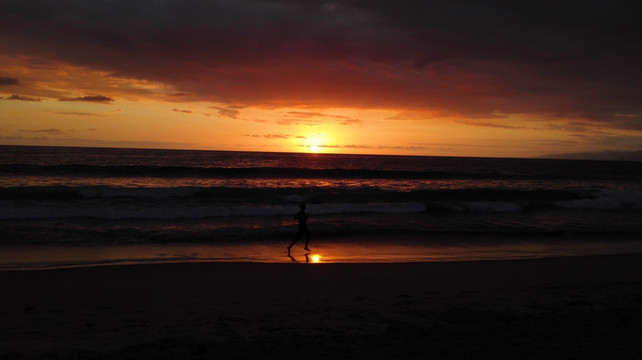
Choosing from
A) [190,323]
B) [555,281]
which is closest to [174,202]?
[190,323]

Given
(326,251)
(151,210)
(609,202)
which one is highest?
(609,202)

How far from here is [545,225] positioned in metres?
16.8

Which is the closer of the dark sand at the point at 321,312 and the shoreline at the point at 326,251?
the dark sand at the point at 321,312

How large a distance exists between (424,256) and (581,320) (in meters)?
5.42

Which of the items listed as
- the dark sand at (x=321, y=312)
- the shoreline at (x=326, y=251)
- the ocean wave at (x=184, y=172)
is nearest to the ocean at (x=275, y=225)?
the shoreline at (x=326, y=251)

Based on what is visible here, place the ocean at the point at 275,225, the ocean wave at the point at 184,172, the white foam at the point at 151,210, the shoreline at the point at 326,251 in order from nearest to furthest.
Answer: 1. the shoreline at the point at 326,251
2. the ocean at the point at 275,225
3. the white foam at the point at 151,210
4. the ocean wave at the point at 184,172

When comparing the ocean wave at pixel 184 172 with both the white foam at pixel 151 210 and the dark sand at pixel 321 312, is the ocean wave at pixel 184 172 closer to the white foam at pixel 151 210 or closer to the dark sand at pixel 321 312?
the white foam at pixel 151 210

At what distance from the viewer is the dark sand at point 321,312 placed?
4598 millimetres

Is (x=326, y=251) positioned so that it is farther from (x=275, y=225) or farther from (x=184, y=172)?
(x=184, y=172)

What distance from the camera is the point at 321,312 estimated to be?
6.05m

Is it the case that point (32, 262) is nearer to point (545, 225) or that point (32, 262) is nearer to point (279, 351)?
point (279, 351)

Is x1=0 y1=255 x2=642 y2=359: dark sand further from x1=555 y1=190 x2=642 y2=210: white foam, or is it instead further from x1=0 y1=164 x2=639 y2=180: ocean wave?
x1=0 y1=164 x2=639 y2=180: ocean wave

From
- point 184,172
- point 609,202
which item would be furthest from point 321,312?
point 184,172

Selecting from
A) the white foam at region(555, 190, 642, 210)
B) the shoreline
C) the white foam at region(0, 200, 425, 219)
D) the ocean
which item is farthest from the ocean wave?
the shoreline
